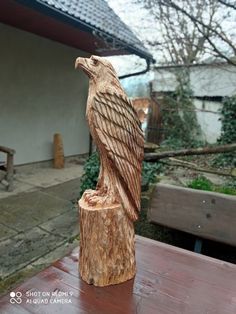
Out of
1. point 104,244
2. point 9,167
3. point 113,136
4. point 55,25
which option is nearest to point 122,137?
point 113,136

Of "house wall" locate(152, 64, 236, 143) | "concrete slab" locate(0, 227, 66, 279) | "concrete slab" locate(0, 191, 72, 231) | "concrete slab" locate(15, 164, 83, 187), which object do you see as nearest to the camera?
"concrete slab" locate(0, 227, 66, 279)

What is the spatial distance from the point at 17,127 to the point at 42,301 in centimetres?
449

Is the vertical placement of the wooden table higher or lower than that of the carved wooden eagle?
lower

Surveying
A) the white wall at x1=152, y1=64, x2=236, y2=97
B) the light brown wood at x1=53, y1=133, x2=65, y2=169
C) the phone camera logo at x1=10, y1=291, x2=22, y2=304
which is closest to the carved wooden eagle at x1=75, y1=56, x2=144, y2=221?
the phone camera logo at x1=10, y1=291, x2=22, y2=304

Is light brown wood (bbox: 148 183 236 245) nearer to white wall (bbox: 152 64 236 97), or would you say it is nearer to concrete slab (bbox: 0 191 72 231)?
concrete slab (bbox: 0 191 72 231)

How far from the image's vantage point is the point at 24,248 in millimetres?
2451

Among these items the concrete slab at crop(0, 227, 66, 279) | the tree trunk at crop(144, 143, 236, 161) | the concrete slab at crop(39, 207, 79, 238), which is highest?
the tree trunk at crop(144, 143, 236, 161)

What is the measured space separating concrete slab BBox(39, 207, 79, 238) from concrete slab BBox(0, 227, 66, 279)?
0.08 metres

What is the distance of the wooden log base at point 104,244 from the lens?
3.55 feet

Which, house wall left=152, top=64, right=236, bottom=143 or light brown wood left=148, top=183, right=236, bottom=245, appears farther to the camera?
house wall left=152, top=64, right=236, bottom=143

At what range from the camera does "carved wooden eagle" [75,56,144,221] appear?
1044 mm

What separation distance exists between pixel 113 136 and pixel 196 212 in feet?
3.83

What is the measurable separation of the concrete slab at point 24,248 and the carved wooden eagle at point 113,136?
1405 millimetres

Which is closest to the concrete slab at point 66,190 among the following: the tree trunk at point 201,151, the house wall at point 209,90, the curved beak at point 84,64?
the tree trunk at point 201,151
